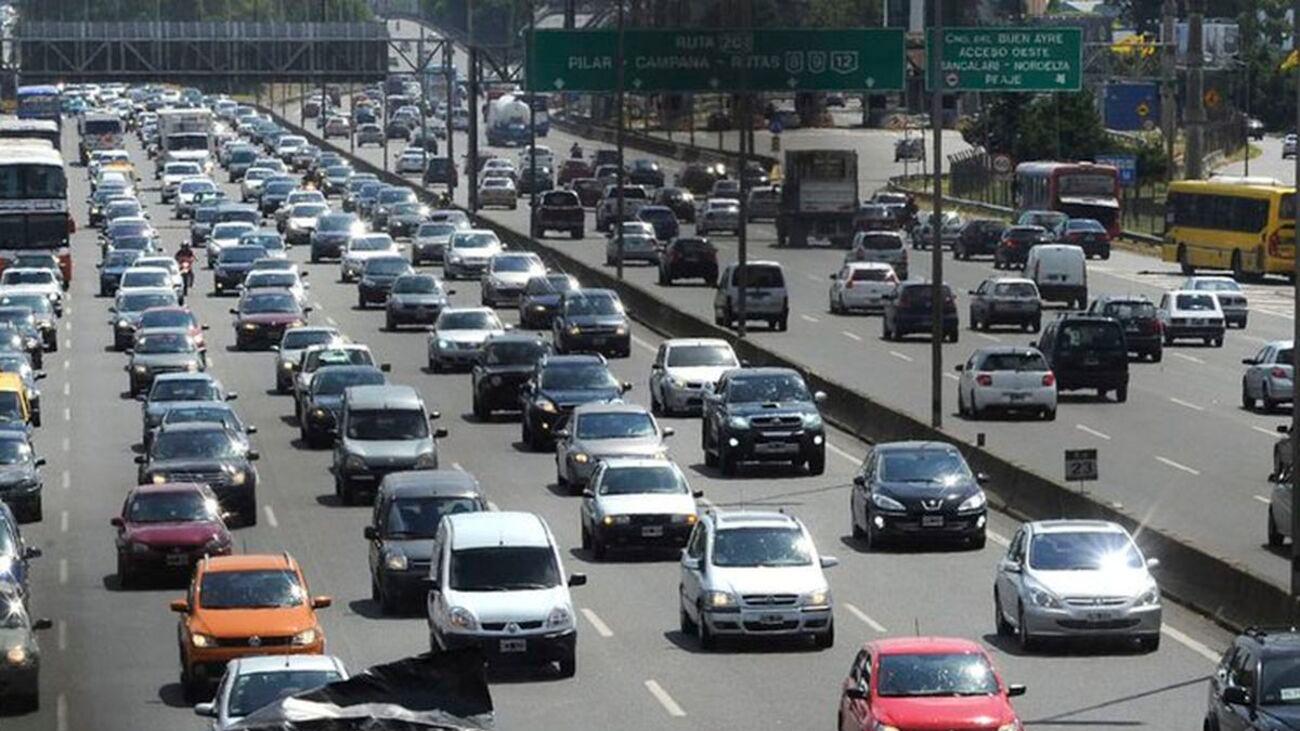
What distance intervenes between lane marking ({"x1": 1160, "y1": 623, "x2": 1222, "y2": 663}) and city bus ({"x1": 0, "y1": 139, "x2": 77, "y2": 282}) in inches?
2362

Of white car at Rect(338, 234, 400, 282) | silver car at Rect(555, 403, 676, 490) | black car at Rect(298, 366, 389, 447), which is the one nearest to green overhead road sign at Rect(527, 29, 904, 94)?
white car at Rect(338, 234, 400, 282)

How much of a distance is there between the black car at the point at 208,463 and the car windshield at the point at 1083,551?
1429 cm

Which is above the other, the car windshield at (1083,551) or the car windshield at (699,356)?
the car windshield at (1083,551)

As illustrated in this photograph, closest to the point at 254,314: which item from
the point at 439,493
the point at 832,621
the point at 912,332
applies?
the point at 912,332

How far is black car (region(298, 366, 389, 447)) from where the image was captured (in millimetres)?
56031

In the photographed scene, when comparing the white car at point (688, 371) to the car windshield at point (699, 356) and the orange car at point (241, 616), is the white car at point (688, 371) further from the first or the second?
the orange car at point (241, 616)

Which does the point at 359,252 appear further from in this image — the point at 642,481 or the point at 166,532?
the point at 166,532

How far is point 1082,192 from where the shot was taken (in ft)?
374

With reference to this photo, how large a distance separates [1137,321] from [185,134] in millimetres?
91773

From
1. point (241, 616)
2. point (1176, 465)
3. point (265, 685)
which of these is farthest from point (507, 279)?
point (265, 685)

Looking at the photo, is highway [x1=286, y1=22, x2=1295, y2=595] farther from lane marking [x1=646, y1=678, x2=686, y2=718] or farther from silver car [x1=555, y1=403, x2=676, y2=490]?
lane marking [x1=646, y1=678, x2=686, y2=718]

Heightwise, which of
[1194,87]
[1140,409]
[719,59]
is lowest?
[1140,409]

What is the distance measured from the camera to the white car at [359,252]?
92.9 m

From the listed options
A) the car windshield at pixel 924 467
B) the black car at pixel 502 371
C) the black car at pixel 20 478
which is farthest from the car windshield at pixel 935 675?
the black car at pixel 502 371
